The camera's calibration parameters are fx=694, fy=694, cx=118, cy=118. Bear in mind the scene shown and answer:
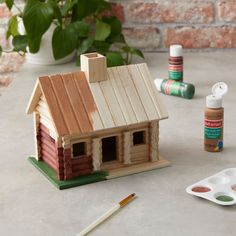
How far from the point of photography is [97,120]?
1.28m

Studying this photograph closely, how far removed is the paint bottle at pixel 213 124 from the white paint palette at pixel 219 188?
0.12 m

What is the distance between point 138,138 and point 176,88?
0.46 metres

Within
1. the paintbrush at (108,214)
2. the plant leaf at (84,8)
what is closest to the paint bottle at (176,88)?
the plant leaf at (84,8)

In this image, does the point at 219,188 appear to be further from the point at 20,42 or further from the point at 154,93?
the point at 20,42

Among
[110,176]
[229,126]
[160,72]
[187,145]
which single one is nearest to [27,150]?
[110,176]

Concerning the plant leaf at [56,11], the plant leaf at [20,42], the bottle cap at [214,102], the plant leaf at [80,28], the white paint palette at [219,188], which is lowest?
the white paint palette at [219,188]

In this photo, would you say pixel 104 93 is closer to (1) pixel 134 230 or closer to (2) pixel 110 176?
(2) pixel 110 176

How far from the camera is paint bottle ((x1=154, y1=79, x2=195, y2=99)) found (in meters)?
1.79

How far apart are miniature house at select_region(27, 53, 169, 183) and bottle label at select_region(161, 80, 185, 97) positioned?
1.42 feet

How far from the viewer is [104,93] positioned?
4.34 ft

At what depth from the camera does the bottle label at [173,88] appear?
70.9 inches

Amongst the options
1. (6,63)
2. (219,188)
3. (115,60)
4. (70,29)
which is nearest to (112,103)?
(219,188)

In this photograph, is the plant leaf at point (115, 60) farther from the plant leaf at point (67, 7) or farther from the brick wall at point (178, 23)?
the brick wall at point (178, 23)

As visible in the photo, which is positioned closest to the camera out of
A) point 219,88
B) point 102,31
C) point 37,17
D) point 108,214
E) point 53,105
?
point 108,214
